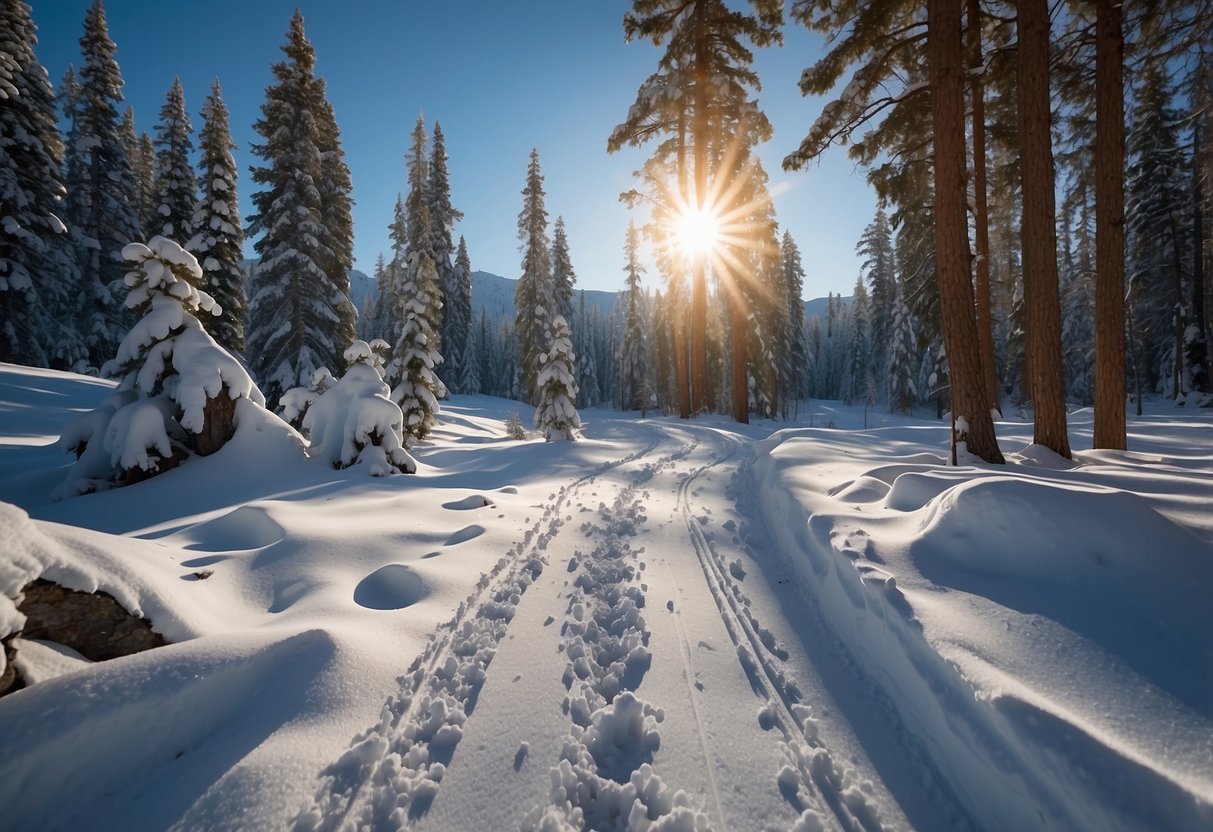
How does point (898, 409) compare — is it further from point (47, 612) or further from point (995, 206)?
point (47, 612)

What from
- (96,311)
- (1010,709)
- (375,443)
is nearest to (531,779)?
(1010,709)

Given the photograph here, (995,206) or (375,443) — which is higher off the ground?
(995,206)

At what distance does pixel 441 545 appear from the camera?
15.6 ft

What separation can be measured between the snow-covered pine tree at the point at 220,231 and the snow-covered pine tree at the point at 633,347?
26149 mm

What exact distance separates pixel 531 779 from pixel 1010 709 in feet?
6.99

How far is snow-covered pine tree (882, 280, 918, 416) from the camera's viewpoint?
33.2m

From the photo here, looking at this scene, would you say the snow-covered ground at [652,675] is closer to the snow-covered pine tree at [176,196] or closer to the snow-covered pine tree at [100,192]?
the snow-covered pine tree at [176,196]

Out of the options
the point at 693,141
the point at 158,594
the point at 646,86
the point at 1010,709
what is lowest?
the point at 1010,709

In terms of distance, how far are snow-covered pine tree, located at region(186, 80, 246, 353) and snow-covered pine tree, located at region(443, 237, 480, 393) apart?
14.7m

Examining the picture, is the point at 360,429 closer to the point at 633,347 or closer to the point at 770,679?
the point at 770,679

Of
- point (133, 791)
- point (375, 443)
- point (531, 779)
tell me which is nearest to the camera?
point (133, 791)

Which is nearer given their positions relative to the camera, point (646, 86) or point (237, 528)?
point (237, 528)

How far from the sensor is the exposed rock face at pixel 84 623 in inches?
94.6

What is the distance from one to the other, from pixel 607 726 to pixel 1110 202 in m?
9.93
